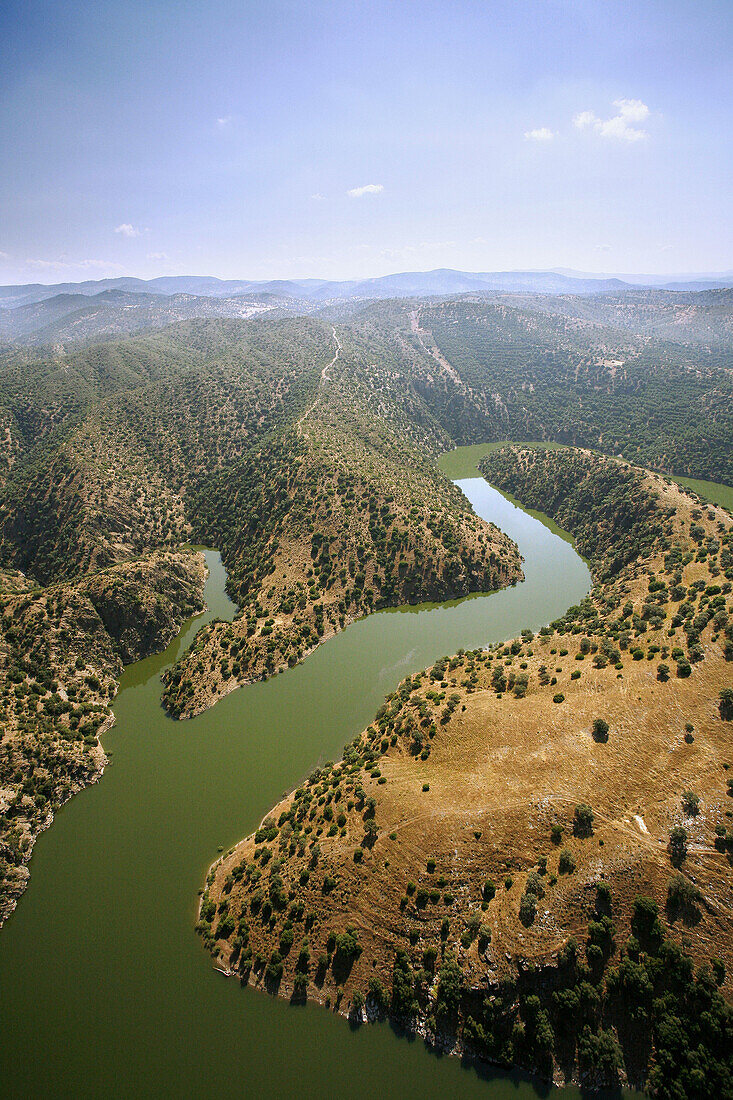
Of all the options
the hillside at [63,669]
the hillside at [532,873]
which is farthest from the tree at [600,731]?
the hillside at [63,669]

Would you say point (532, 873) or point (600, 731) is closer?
point (532, 873)

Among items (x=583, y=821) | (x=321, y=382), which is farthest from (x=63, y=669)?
(x=321, y=382)

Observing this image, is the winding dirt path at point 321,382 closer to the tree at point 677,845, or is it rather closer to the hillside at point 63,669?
the hillside at point 63,669

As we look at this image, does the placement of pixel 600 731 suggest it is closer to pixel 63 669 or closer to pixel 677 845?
pixel 677 845

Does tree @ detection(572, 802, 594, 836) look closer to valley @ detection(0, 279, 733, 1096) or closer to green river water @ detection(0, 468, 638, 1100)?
valley @ detection(0, 279, 733, 1096)

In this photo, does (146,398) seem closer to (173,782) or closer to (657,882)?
(173,782)
